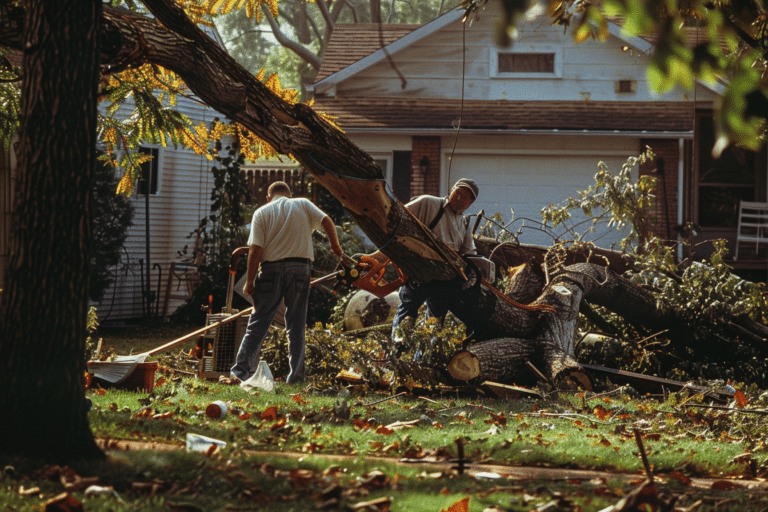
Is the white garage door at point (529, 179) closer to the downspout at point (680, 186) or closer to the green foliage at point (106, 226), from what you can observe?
the downspout at point (680, 186)

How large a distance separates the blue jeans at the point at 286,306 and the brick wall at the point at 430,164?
937 cm

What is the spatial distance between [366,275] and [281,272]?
82 cm

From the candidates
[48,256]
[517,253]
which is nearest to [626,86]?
[517,253]

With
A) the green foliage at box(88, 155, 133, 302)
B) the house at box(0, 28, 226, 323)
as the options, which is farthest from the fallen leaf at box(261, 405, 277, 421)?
the house at box(0, 28, 226, 323)

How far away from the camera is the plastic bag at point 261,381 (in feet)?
25.5

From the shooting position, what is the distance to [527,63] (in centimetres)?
1812

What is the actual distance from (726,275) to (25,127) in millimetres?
8576

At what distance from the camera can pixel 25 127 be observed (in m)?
4.23

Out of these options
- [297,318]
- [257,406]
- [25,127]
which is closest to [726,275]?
[297,318]

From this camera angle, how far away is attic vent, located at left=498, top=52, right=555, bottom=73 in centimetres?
1808

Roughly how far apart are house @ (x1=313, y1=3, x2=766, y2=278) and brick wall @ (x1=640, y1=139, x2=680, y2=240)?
0.8 inches

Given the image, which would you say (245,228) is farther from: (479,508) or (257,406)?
(479,508)

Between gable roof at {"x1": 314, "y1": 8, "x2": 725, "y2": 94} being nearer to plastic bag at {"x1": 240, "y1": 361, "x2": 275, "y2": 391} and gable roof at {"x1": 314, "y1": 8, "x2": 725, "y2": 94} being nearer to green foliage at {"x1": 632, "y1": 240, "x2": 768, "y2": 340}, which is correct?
green foliage at {"x1": 632, "y1": 240, "x2": 768, "y2": 340}

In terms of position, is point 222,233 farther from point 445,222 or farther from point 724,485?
point 724,485
